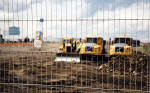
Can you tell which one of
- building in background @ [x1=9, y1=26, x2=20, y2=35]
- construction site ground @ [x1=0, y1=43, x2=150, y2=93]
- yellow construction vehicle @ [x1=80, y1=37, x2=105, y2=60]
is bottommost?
construction site ground @ [x1=0, y1=43, x2=150, y2=93]

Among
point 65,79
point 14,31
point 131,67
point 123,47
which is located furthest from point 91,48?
point 14,31

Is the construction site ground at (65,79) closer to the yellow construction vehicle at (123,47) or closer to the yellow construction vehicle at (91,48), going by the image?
the yellow construction vehicle at (123,47)

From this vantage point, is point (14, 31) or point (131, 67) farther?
point (131, 67)

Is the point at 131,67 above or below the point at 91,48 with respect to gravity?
below

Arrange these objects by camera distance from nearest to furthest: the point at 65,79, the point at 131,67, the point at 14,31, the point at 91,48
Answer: the point at 14,31, the point at 65,79, the point at 131,67, the point at 91,48

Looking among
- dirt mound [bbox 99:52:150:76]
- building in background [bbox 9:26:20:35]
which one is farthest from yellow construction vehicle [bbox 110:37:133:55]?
building in background [bbox 9:26:20:35]

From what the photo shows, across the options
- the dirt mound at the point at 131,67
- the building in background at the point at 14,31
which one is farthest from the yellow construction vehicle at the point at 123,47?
the building in background at the point at 14,31

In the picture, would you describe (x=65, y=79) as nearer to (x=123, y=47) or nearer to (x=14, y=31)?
(x=14, y=31)

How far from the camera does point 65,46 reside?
43.7 feet

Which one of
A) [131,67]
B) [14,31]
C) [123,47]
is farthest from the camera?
[123,47]

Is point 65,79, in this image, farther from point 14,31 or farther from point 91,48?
point 91,48

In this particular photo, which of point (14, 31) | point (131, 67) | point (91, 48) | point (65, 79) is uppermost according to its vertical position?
point (14, 31)

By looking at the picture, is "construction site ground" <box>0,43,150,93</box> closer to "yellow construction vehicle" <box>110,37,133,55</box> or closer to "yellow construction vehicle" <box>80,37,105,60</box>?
"yellow construction vehicle" <box>110,37,133,55</box>

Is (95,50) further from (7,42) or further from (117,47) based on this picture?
(7,42)
